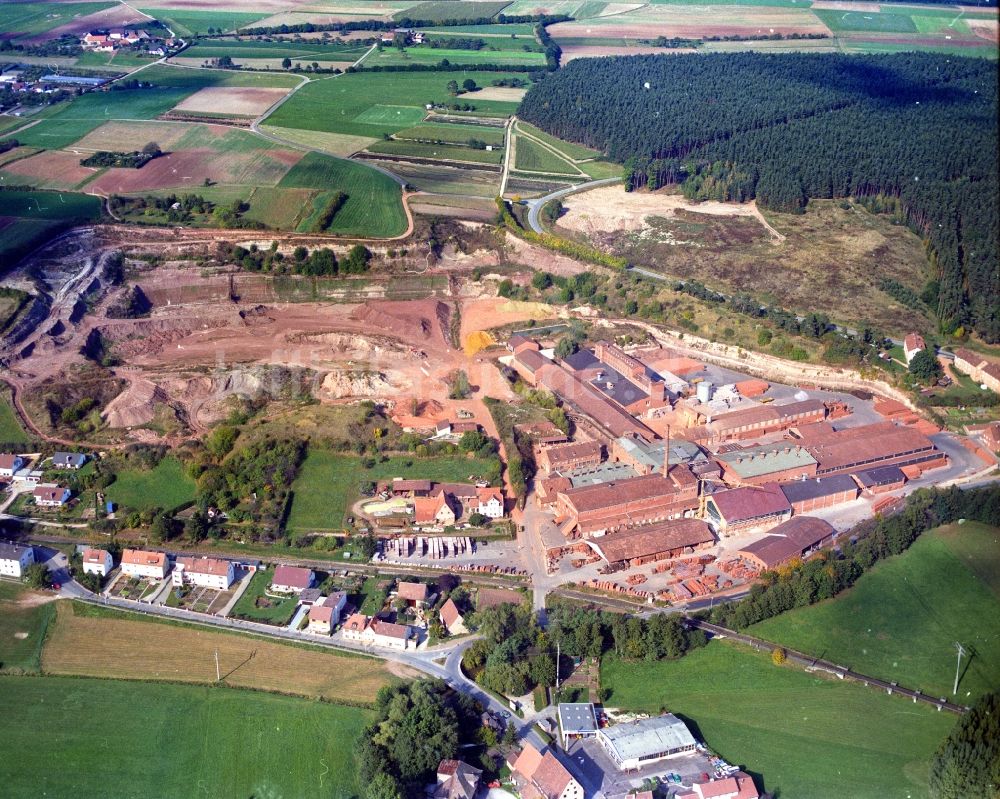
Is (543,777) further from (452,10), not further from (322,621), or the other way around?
(452,10)

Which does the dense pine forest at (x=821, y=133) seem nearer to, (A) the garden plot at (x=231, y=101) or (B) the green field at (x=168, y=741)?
(A) the garden plot at (x=231, y=101)

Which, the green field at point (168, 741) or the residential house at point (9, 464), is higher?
the residential house at point (9, 464)

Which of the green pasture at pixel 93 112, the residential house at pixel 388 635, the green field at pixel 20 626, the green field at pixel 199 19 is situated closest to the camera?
the green field at pixel 20 626

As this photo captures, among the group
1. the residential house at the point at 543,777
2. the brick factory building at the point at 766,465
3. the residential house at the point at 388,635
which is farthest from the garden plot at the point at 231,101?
the residential house at the point at 543,777

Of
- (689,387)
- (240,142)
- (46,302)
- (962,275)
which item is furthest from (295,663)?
(240,142)

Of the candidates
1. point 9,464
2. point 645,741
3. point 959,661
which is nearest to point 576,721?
point 645,741

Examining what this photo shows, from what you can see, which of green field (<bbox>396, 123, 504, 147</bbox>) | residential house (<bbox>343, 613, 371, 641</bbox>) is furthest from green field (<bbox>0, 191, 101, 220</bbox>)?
residential house (<bbox>343, 613, 371, 641</bbox>)
